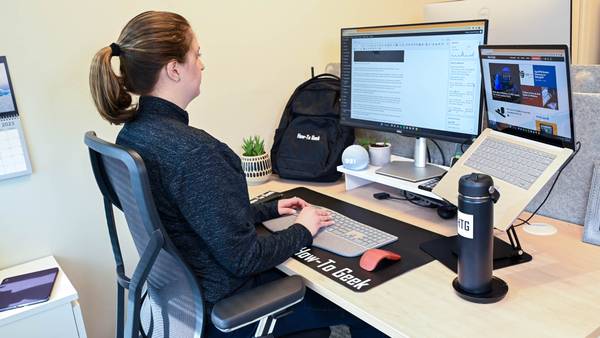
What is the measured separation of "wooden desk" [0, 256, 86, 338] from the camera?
4.26 ft

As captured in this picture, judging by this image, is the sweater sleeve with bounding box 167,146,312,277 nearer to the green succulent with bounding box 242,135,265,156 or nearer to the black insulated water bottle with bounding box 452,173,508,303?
the black insulated water bottle with bounding box 452,173,508,303

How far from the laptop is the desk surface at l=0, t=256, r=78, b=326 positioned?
1052 millimetres

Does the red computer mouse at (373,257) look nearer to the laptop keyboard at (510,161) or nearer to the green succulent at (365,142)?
the laptop keyboard at (510,161)

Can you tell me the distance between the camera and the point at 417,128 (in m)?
1.45

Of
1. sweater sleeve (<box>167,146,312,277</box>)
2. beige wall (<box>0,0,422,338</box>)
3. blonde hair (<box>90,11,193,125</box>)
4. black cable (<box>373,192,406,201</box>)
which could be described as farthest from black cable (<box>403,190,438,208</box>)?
blonde hair (<box>90,11,193,125</box>)

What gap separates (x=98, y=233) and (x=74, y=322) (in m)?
0.36

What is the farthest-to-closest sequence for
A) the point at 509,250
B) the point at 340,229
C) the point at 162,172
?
1. the point at 340,229
2. the point at 509,250
3. the point at 162,172

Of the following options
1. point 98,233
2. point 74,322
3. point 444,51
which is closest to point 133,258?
point 98,233

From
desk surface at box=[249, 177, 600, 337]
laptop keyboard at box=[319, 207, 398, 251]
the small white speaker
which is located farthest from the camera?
the small white speaker

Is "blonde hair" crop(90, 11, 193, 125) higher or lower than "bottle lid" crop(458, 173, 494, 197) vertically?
higher

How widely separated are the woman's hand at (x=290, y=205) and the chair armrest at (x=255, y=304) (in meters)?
0.40

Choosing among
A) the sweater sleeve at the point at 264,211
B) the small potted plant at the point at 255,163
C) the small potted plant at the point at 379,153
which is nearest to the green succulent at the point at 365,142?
the small potted plant at the point at 379,153

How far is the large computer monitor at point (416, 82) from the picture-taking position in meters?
1.30

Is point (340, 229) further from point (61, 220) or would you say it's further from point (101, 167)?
point (61, 220)
